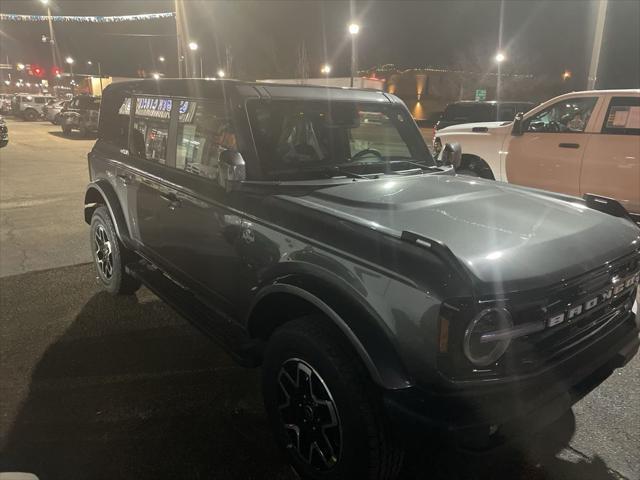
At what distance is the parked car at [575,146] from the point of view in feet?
21.1

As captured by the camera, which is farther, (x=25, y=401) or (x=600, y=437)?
(x=25, y=401)

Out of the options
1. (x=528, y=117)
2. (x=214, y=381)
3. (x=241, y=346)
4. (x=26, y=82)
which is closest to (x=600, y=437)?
(x=241, y=346)

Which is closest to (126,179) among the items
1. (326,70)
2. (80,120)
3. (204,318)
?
(204,318)

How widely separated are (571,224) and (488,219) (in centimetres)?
45

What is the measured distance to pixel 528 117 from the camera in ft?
24.8

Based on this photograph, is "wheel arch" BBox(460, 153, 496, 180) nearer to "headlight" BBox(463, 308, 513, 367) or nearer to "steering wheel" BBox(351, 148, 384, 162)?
"steering wheel" BBox(351, 148, 384, 162)

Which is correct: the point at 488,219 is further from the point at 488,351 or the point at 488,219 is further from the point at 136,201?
the point at 136,201

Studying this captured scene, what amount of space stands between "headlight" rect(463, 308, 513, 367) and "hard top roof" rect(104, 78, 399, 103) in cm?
206

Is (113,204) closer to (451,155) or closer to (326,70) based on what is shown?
(451,155)

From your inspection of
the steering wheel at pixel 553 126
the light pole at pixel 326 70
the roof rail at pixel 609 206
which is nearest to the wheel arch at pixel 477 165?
the steering wheel at pixel 553 126

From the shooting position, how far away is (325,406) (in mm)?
2307

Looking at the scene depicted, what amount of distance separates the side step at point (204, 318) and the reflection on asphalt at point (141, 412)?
1.54 ft

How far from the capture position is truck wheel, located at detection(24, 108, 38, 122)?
3178 centimetres

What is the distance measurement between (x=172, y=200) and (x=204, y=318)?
883 mm
